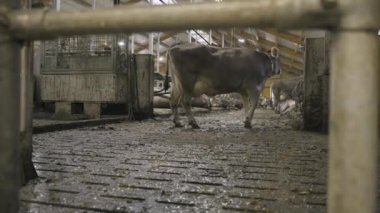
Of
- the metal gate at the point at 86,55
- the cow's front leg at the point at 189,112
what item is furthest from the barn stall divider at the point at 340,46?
the metal gate at the point at 86,55

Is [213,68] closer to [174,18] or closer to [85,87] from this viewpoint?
[85,87]

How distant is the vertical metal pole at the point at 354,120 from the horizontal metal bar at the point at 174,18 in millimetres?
67

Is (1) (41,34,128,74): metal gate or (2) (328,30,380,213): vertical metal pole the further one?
(1) (41,34,128,74): metal gate

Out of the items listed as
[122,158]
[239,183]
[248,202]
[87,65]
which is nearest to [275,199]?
[248,202]

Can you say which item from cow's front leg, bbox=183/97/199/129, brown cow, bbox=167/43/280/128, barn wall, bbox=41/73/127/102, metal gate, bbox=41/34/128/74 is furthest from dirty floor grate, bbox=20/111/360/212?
metal gate, bbox=41/34/128/74

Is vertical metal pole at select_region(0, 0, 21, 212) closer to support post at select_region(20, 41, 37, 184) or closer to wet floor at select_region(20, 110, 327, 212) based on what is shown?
support post at select_region(20, 41, 37, 184)

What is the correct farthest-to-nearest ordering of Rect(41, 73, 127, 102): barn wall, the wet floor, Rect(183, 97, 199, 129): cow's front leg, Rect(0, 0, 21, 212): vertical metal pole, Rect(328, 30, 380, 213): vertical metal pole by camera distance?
1. Rect(41, 73, 127, 102): barn wall
2. Rect(183, 97, 199, 129): cow's front leg
3. the wet floor
4. Rect(0, 0, 21, 212): vertical metal pole
5. Rect(328, 30, 380, 213): vertical metal pole

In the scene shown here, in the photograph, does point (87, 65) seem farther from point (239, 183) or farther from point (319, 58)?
point (239, 183)

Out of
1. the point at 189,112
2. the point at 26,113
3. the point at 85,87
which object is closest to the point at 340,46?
the point at 26,113

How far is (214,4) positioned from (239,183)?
131 cm

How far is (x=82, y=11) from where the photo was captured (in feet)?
2.61

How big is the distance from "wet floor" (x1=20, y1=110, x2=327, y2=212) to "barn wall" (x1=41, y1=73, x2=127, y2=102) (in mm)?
3038

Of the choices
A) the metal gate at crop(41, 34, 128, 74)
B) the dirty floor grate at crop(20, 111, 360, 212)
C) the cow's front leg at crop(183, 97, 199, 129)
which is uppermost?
the metal gate at crop(41, 34, 128, 74)

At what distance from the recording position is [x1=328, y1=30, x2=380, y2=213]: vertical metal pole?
0.65 metres
